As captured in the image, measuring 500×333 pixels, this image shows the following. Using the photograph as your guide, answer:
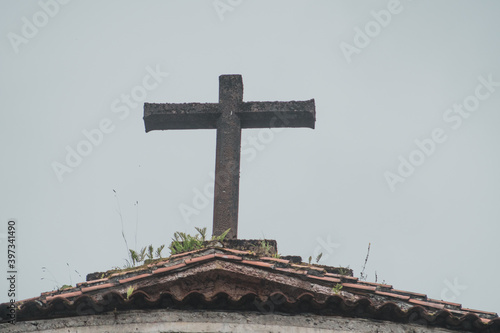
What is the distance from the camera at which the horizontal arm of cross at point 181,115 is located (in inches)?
A: 447

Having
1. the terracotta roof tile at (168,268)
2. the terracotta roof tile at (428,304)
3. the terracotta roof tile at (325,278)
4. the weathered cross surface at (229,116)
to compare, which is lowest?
the terracotta roof tile at (428,304)

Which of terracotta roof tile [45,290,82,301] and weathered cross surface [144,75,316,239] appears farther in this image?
weathered cross surface [144,75,316,239]

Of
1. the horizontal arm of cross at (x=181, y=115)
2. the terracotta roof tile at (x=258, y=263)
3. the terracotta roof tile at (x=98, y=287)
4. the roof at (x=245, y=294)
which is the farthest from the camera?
the horizontal arm of cross at (x=181, y=115)

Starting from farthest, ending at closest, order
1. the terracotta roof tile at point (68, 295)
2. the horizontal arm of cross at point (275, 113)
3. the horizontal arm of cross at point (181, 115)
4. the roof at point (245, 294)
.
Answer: the horizontal arm of cross at point (181, 115), the horizontal arm of cross at point (275, 113), the terracotta roof tile at point (68, 295), the roof at point (245, 294)

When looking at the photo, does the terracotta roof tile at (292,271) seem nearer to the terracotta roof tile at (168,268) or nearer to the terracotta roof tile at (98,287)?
the terracotta roof tile at (168,268)

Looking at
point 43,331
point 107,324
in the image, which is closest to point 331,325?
point 107,324

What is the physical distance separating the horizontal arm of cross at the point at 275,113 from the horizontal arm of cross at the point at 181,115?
401mm

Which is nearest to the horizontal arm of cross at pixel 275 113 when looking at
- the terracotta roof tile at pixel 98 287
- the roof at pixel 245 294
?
the roof at pixel 245 294

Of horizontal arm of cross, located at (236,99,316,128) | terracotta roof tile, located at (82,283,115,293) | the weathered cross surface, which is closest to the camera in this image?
terracotta roof tile, located at (82,283,115,293)

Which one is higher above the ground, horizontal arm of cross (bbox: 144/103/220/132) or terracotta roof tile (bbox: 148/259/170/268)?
horizontal arm of cross (bbox: 144/103/220/132)

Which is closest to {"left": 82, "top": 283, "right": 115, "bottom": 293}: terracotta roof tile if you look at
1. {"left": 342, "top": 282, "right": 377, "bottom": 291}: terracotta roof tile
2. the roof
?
the roof

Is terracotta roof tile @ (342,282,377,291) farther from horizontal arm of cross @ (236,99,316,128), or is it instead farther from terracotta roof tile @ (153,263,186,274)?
horizontal arm of cross @ (236,99,316,128)

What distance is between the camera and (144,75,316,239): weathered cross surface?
36.0 ft

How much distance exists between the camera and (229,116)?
36.8ft
